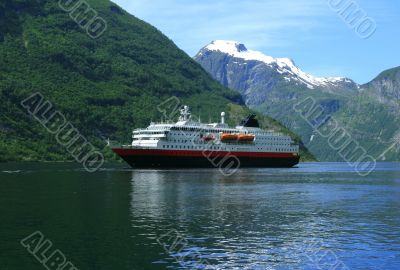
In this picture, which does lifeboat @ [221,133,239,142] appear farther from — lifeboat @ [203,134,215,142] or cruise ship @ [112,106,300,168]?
lifeboat @ [203,134,215,142]

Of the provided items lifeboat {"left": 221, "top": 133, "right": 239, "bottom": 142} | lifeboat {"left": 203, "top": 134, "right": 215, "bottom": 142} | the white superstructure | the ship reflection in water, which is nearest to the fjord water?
the ship reflection in water

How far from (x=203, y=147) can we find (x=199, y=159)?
423cm

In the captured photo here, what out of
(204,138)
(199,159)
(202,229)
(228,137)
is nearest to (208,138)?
(204,138)

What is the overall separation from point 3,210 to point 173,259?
27130 mm

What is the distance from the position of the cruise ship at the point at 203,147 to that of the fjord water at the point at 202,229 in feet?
233

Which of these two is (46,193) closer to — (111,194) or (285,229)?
(111,194)

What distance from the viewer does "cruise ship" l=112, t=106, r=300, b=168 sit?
484 ft

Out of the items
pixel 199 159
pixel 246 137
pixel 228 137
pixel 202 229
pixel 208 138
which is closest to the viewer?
Result: pixel 202 229

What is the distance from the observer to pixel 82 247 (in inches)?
1464

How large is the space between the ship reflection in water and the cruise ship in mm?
70213

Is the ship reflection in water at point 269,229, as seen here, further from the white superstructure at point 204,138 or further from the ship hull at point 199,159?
the white superstructure at point 204,138

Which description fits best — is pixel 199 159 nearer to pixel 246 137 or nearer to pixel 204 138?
pixel 204 138

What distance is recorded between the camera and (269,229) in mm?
45719

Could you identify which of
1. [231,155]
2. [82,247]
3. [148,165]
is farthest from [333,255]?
[231,155]
